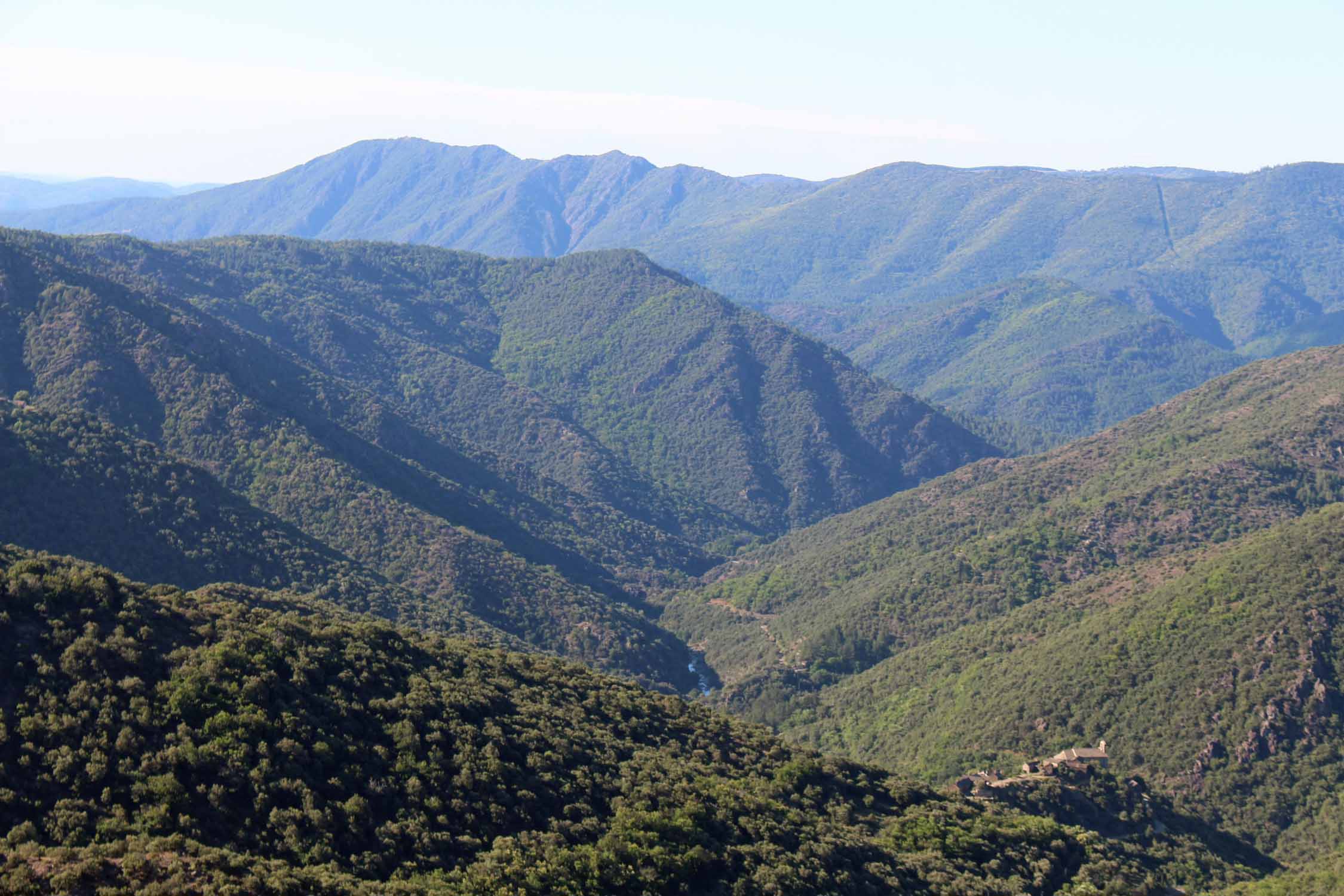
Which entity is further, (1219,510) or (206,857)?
(1219,510)

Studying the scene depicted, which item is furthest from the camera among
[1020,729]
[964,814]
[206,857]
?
[1020,729]

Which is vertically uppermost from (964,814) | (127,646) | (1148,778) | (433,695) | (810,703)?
(127,646)

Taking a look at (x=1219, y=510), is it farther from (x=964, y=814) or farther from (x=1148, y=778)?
(x=964, y=814)

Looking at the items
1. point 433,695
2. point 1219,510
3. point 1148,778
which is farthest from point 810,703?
point 433,695

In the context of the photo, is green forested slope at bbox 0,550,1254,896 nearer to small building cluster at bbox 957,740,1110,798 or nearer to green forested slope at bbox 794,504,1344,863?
small building cluster at bbox 957,740,1110,798

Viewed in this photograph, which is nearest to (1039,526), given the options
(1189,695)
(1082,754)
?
(1189,695)

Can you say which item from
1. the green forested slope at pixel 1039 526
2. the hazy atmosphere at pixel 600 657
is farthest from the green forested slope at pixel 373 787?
the green forested slope at pixel 1039 526
